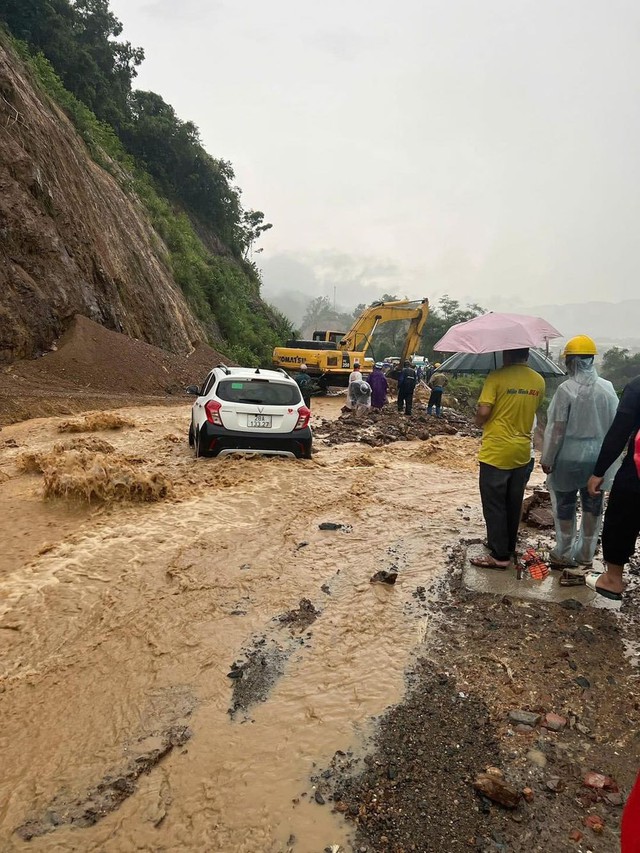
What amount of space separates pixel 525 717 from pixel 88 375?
49.0 feet

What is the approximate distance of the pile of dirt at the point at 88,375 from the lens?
12.6m

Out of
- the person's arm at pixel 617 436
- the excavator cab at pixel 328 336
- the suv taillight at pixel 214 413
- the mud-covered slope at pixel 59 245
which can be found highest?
the mud-covered slope at pixel 59 245

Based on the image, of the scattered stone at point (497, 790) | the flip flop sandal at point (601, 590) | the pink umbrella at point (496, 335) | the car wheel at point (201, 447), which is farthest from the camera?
the car wheel at point (201, 447)

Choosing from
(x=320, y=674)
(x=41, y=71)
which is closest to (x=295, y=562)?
(x=320, y=674)

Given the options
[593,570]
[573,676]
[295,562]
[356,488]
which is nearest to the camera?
[573,676]

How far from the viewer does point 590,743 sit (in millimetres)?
2705

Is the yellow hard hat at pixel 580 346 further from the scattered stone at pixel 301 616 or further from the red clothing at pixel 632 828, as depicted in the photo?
the red clothing at pixel 632 828

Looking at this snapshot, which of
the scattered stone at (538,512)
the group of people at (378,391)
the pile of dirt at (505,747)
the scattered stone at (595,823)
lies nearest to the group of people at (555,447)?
the pile of dirt at (505,747)

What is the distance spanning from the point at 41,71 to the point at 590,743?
27582 millimetres

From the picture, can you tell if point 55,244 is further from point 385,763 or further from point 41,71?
point 385,763

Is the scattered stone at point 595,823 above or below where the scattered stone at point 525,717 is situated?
below

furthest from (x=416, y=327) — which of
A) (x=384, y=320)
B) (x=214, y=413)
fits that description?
(x=214, y=413)

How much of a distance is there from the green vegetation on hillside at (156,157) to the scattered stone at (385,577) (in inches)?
881

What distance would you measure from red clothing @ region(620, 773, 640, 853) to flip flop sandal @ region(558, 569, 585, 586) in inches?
127
